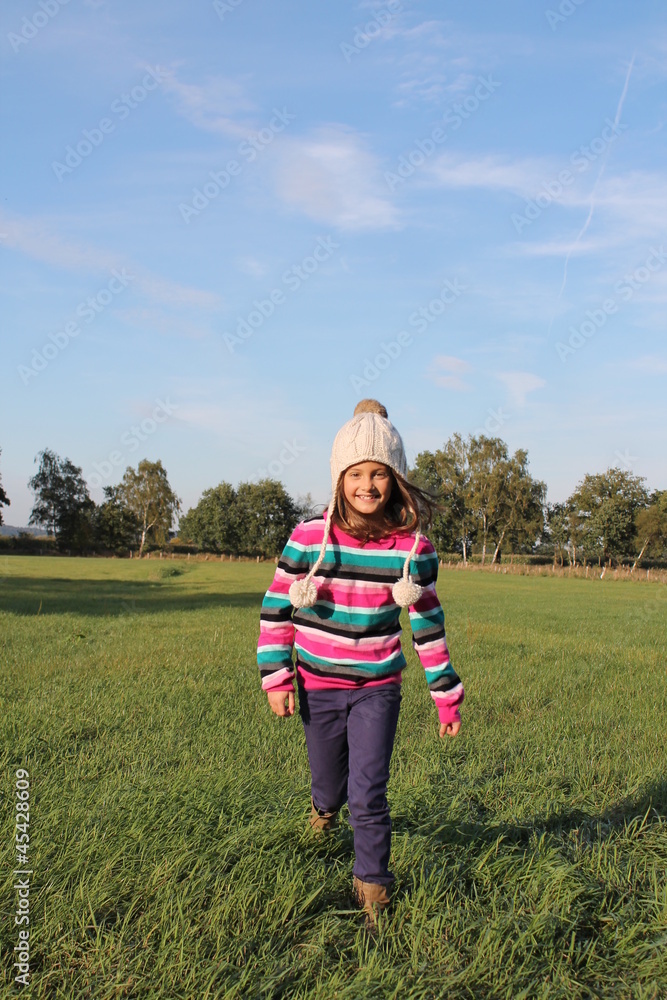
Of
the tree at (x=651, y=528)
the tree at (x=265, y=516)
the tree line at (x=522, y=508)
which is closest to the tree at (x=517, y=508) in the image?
the tree line at (x=522, y=508)

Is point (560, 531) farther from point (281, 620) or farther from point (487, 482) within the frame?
point (281, 620)

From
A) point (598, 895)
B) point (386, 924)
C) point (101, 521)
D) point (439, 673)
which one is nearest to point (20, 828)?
point (386, 924)

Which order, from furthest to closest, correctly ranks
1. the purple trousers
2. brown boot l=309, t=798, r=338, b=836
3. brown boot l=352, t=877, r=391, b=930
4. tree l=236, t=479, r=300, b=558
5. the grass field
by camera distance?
1. tree l=236, t=479, r=300, b=558
2. brown boot l=309, t=798, r=338, b=836
3. the purple trousers
4. brown boot l=352, t=877, r=391, b=930
5. the grass field

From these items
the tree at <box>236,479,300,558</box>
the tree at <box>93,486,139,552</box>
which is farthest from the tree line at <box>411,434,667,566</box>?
the tree at <box>93,486,139,552</box>

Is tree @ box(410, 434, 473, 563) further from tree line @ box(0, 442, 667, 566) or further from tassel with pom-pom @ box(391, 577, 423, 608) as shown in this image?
tassel with pom-pom @ box(391, 577, 423, 608)

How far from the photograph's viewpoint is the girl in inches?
136

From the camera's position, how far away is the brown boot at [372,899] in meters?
3.06

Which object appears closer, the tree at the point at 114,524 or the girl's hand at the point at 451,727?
the girl's hand at the point at 451,727

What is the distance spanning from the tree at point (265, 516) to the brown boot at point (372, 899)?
93033 millimetres

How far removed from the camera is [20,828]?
11.5 ft

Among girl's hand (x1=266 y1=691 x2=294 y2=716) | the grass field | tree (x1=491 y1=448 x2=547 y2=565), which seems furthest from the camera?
tree (x1=491 y1=448 x2=547 y2=565)

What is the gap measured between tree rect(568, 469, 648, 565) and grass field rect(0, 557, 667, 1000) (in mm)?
75700

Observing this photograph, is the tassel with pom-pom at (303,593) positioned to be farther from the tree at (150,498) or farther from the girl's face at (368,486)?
the tree at (150,498)

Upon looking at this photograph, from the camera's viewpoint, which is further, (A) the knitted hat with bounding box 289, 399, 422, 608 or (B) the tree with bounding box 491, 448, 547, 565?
(B) the tree with bounding box 491, 448, 547, 565
